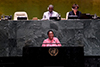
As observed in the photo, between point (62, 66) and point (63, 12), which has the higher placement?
point (63, 12)

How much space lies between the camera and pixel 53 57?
7.18ft

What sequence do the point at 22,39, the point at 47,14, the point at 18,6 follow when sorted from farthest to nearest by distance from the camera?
the point at 18,6 < the point at 47,14 < the point at 22,39

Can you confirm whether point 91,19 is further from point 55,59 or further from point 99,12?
point 99,12

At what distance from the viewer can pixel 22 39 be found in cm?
479

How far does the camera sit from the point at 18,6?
8180 mm

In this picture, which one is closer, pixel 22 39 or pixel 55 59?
pixel 55 59

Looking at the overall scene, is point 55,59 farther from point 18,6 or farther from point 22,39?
point 18,6

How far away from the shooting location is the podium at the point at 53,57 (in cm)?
215

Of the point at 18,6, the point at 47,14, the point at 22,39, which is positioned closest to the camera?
the point at 22,39

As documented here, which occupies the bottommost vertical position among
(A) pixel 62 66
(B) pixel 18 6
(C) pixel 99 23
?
(A) pixel 62 66

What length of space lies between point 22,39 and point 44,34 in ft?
1.55

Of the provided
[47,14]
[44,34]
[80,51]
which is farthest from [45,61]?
[47,14]

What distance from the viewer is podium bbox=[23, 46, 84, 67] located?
2150mm

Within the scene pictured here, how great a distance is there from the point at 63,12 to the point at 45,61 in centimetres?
616
